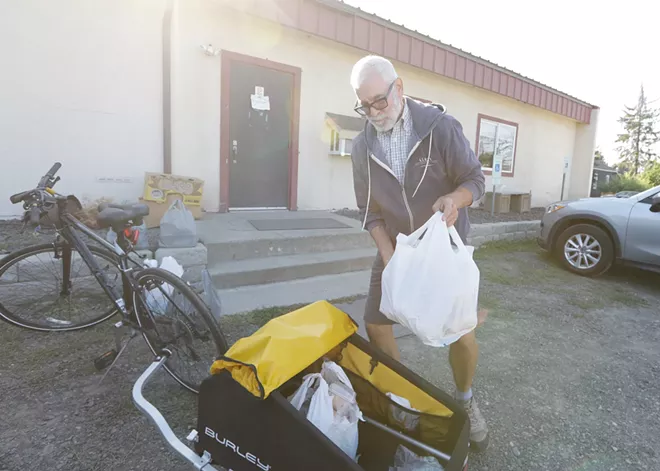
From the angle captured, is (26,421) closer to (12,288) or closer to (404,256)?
Answer: (12,288)

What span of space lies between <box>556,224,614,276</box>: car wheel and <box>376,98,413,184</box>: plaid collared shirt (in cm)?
474

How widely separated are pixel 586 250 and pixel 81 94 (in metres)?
7.11

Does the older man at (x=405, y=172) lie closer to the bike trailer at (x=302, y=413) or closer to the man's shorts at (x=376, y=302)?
the man's shorts at (x=376, y=302)

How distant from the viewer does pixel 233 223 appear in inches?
218

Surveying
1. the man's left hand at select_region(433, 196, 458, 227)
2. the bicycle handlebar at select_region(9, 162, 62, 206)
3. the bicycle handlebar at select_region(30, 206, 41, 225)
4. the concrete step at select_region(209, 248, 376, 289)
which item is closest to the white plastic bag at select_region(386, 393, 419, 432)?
the man's left hand at select_region(433, 196, 458, 227)

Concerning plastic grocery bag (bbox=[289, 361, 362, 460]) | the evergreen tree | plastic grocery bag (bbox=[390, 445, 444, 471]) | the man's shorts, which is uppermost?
the evergreen tree

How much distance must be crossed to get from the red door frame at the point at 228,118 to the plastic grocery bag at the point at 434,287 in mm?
5163

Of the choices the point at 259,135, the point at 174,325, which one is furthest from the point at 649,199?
the point at 174,325

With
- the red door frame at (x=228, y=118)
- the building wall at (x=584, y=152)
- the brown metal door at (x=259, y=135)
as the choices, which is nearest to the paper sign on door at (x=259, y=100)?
the brown metal door at (x=259, y=135)

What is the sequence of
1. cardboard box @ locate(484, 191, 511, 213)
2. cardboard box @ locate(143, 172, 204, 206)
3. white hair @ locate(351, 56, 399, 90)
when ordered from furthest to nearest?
cardboard box @ locate(484, 191, 511, 213)
cardboard box @ locate(143, 172, 204, 206)
white hair @ locate(351, 56, 399, 90)

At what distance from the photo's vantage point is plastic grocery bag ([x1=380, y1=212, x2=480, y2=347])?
62.7 inches

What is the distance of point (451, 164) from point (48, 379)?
2.71 metres

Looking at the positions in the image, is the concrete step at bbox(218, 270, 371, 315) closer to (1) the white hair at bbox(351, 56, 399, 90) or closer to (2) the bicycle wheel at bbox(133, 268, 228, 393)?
(2) the bicycle wheel at bbox(133, 268, 228, 393)

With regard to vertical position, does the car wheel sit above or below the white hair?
below
